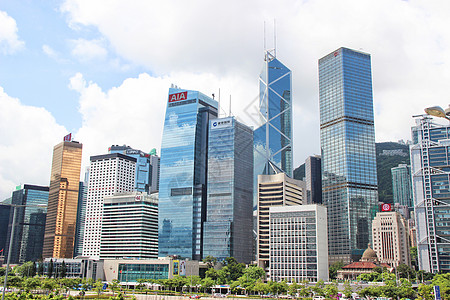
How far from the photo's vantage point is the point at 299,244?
182 metres

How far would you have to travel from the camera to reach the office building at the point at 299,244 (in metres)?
177

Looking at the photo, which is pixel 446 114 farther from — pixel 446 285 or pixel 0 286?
pixel 0 286

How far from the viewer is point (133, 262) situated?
192625mm

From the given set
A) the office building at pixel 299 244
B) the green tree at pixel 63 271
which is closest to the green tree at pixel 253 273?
the office building at pixel 299 244

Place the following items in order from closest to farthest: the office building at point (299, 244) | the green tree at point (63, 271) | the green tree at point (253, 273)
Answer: the green tree at point (253, 273), the office building at point (299, 244), the green tree at point (63, 271)

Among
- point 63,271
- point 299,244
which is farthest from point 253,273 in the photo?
point 63,271

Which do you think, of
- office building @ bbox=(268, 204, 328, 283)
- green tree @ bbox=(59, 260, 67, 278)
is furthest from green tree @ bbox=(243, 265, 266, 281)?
green tree @ bbox=(59, 260, 67, 278)

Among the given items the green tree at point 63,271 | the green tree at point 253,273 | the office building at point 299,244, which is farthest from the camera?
the green tree at point 63,271

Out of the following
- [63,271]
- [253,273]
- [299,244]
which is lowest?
[63,271]

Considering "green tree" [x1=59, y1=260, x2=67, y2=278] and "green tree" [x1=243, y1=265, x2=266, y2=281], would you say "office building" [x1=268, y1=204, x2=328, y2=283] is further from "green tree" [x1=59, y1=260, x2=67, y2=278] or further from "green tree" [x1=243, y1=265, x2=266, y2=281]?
"green tree" [x1=59, y1=260, x2=67, y2=278]

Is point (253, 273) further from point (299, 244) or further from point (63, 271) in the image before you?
point (63, 271)

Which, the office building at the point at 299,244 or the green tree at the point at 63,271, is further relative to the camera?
the green tree at the point at 63,271

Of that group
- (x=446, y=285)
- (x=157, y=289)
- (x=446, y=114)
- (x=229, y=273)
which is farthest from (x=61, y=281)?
(x=446, y=114)

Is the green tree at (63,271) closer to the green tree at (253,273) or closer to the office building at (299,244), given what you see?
the green tree at (253,273)
